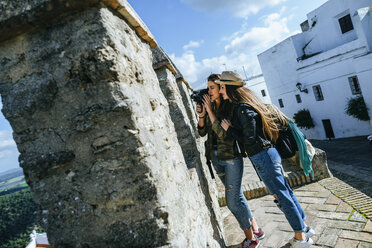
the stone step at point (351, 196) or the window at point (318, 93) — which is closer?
the stone step at point (351, 196)

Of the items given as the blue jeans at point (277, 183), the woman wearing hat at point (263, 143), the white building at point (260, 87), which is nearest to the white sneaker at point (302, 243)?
the woman wearing hat at point (263, 143)

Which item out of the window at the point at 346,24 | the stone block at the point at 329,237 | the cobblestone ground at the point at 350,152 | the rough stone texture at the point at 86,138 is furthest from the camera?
the window at the point at 346,24

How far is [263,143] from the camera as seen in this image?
7.39 ft

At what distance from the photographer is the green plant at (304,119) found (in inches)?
736

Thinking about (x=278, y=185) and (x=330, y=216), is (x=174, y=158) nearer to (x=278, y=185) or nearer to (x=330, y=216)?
(x=278, y=185)

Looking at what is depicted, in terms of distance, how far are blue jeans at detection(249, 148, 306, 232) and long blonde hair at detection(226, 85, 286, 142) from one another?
185 mm

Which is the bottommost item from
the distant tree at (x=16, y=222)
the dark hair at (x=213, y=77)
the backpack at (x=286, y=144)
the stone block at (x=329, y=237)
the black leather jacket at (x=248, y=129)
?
the distant tree at (x=16, y=222)

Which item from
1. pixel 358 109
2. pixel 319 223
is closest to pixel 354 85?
pixel 358 109

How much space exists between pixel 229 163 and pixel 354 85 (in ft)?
55.9

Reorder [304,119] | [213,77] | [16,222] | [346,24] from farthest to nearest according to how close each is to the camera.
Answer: [16,222], [304,119], [346,24], [213,77]

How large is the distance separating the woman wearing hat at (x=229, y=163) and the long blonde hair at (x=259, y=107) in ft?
→ 0.65

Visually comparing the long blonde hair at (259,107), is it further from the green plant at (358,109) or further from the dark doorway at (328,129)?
the dark doorway at (328,129)

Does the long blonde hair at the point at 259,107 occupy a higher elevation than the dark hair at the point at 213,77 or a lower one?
lower

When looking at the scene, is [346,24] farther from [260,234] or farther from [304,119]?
[260,234]
